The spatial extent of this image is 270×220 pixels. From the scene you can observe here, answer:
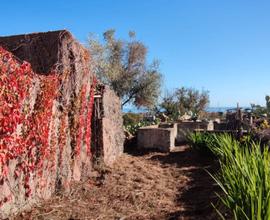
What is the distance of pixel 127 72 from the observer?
2792 cm

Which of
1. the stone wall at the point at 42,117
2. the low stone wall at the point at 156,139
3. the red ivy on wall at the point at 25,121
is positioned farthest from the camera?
the low stone wall at the point at 156,139

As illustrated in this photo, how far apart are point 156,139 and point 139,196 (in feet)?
17.6

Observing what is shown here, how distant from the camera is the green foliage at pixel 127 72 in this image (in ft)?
88.0

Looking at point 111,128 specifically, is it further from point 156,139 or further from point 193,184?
point 193,184

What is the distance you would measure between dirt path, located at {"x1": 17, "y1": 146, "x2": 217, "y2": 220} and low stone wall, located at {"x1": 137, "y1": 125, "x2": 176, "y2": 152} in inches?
78.7

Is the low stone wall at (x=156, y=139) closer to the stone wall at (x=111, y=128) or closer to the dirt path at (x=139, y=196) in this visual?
the stone wall at (x=111, y=128)

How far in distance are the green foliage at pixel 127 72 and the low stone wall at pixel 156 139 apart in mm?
14766

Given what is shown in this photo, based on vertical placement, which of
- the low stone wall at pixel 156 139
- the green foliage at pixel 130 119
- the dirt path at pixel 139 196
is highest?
the green foliage at pixel 130 119

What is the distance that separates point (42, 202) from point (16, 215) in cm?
75

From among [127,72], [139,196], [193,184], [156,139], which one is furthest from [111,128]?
[127,72]

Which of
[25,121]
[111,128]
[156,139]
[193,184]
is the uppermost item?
[25,121]

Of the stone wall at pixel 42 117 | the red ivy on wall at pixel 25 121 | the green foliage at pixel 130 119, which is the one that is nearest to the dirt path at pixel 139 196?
the stone wall at pixel 42 117

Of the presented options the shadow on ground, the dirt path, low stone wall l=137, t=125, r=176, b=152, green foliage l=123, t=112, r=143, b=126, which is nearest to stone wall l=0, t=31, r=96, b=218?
the dirt path

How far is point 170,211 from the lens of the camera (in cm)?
549
